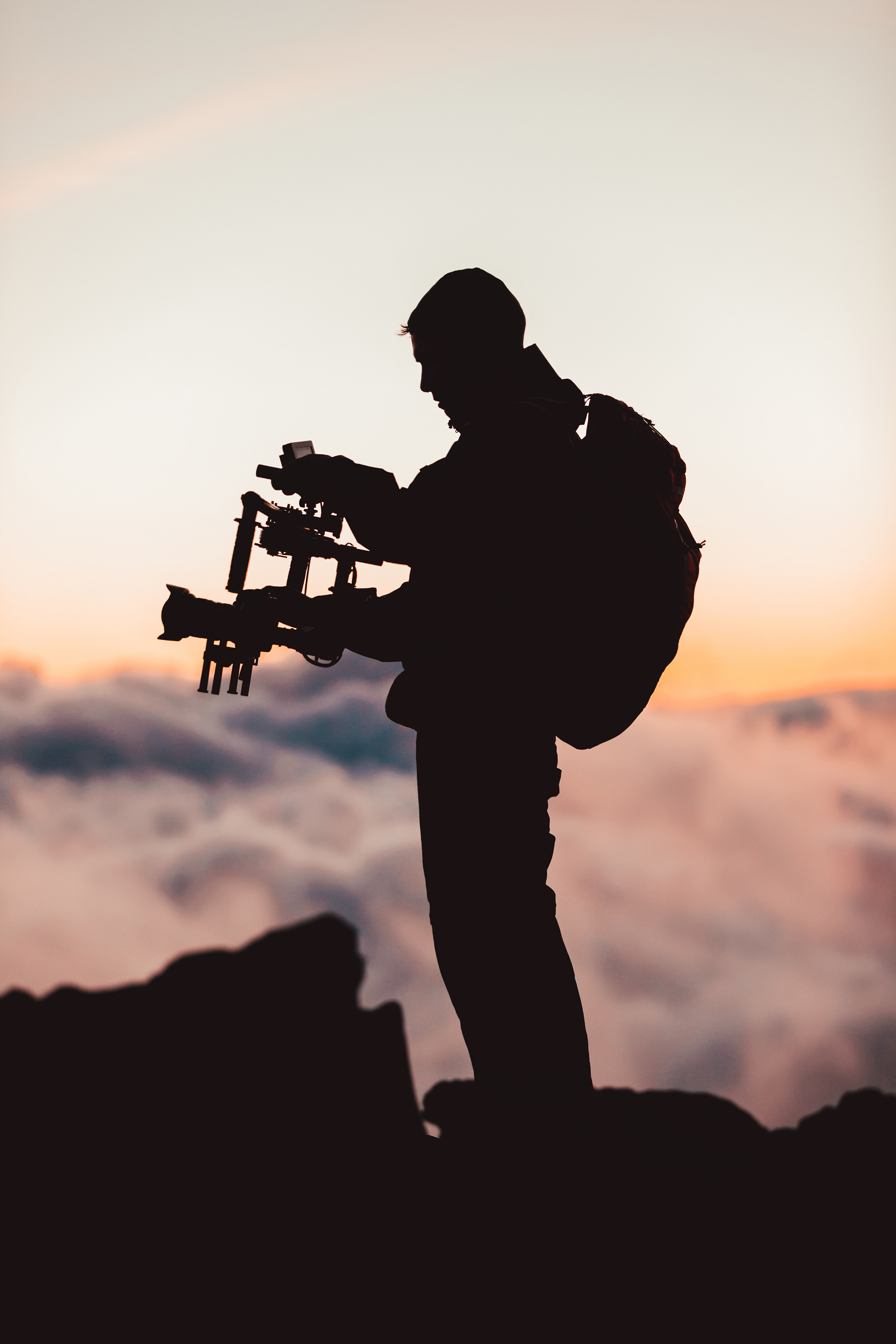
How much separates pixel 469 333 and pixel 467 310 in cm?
9

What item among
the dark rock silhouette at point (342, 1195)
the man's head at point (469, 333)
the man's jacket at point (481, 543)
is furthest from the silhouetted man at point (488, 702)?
the dark rock silhouette at point (342, 1195)

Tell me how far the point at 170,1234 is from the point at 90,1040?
3.01ft

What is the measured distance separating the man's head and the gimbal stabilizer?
0.81m

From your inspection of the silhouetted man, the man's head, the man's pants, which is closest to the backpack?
the silhouetted man

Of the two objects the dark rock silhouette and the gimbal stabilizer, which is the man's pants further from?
the gimbal stabilizer

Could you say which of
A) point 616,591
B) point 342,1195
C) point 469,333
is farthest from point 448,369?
point 342,1195

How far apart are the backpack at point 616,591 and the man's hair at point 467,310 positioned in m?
0.61

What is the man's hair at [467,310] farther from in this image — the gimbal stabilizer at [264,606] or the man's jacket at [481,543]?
the gimbal stabilizer at [264,606]

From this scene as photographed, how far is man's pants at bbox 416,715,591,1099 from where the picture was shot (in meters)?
4.87

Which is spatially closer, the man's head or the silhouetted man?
the silhouetted man

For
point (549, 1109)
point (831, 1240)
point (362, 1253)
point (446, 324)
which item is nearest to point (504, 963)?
point (549, 1109)

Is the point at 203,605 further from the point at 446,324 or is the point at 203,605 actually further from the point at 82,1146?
the point at 82,1146

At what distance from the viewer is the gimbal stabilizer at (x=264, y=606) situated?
5371 millimetres

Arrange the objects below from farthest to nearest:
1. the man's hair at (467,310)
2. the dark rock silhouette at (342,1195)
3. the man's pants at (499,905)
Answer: the man's hair at (467,310) → the man's pants at (499,905) → the dark rock silhouette at (342,1195)
